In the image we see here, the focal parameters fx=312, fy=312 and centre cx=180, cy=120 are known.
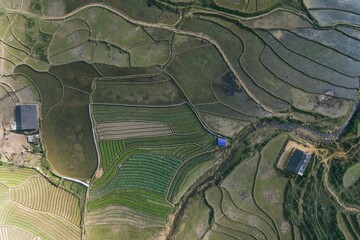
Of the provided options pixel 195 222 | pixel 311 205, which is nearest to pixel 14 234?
pixel 195 222

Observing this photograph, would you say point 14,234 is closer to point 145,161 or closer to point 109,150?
point 109,150

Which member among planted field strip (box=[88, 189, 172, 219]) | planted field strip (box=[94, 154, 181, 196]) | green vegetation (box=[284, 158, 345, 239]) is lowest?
planted field strip (box=[88, 189, 172, 219])

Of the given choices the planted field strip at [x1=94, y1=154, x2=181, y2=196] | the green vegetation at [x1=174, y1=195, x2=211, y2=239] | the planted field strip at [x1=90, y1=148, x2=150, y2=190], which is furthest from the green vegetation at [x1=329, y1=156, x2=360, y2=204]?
the planted field strip at [x1=90, y1=148, x2=150, y2=190]

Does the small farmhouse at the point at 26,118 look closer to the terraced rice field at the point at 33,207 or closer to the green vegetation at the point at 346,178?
the terraced rice field at the point at 33,207

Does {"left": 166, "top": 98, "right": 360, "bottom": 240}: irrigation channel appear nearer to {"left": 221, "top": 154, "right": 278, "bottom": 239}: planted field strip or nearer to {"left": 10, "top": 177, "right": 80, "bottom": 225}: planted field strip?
{"left": 221, "top": 154, "right": 278, "bottom": 239}: planted field strip

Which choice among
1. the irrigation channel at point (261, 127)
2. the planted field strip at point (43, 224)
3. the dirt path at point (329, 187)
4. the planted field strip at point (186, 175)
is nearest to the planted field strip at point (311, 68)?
the irrigation channel at point (261, 127)

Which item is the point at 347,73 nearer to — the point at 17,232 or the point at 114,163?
the point at 114,163

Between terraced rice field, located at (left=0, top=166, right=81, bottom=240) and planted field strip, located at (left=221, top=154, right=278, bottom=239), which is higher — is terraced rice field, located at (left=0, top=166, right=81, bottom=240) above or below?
below
